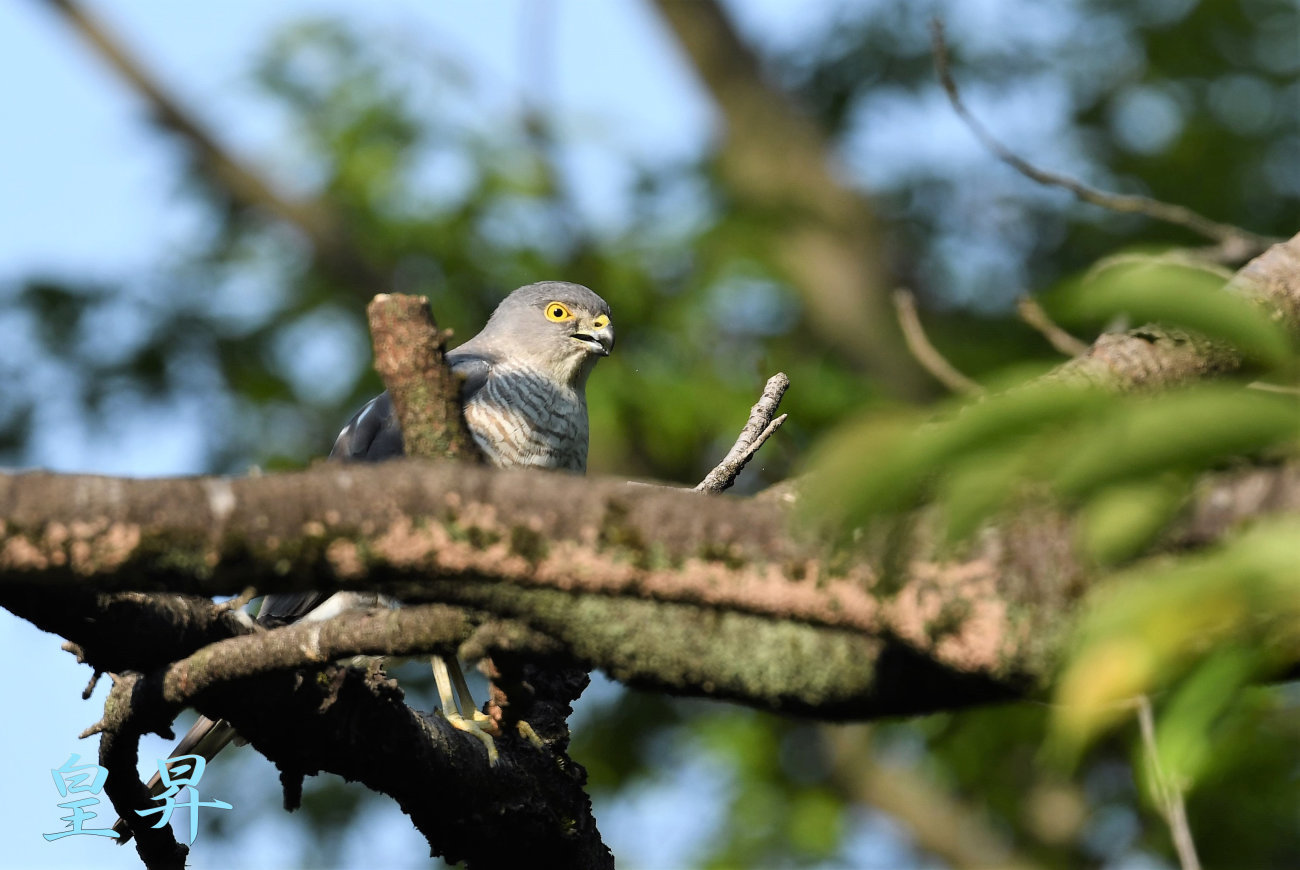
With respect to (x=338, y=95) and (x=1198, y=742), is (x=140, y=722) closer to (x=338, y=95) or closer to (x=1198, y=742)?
(x=1198, y=742)

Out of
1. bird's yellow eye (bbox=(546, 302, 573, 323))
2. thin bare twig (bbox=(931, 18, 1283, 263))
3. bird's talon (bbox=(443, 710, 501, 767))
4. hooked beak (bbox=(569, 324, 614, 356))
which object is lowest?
bird's talon (bbox=(443, 710, 501, 767))

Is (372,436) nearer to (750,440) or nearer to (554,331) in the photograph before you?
(554,331)

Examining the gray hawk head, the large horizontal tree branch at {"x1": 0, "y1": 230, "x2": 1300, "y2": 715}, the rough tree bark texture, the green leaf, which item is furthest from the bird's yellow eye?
the green leaf

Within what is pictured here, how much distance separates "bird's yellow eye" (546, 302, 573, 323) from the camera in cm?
537

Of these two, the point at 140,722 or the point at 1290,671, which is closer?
the point at 1290,671

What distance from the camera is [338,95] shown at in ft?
30.2

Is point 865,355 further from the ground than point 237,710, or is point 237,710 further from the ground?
point 865,355

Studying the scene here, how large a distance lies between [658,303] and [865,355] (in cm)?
140

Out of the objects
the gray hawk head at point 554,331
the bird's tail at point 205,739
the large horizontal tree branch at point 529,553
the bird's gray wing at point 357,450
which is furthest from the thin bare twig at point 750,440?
the gray hawk head at point 554,331

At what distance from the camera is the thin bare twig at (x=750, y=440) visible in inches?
128

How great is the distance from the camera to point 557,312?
538 centimetres

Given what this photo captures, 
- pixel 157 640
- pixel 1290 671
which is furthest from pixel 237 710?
pixel 1290 671

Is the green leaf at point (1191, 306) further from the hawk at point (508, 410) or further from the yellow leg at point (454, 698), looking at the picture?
the yellow leg at point (454, 698)

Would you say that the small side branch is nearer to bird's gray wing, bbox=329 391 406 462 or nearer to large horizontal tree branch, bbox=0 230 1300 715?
large horizontal tree branch, bbox=0 230 1300 715
